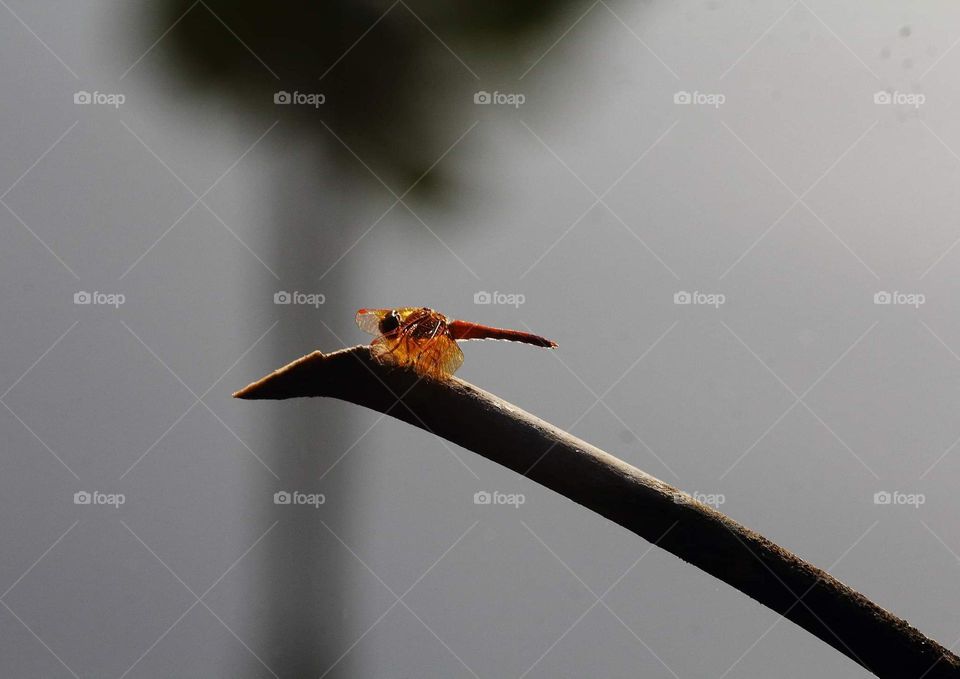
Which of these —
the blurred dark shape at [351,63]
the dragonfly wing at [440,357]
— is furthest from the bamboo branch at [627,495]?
the blurred dark shape at [351,63]

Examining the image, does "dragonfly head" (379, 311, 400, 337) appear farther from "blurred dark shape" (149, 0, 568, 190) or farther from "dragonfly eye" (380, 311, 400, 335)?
"blurred dark shape" (149, 0, 568, 190)

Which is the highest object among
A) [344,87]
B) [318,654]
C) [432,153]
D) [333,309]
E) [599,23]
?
[599,23]

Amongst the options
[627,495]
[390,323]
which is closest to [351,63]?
[390,323]

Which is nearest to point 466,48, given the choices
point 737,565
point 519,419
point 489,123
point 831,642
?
point 489,123

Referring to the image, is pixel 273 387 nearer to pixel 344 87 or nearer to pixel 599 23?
pixel 344 87

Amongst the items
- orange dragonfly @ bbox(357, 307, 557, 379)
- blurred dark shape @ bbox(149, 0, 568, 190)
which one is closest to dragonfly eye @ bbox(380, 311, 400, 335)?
orange dragonfly @ bbox(357, 307, 557, 379)

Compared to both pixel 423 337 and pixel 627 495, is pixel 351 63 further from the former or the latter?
pixel 627 495
